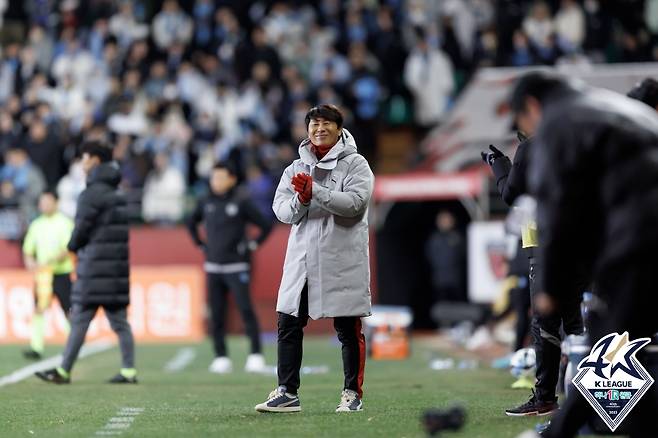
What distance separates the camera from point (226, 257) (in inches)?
611

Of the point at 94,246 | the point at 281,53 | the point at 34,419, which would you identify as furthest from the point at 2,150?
the point at 34,419

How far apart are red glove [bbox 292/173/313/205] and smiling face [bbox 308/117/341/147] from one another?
1.64 ft

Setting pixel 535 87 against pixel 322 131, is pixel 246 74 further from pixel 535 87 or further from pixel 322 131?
pixel 535 87

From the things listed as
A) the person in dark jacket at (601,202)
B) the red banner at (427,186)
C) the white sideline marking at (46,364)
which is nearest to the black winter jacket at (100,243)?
the white sideline marking at (46,364)

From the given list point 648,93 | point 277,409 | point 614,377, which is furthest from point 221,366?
point 614,377

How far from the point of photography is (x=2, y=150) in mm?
24797

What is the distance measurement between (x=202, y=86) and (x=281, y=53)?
1636 mm

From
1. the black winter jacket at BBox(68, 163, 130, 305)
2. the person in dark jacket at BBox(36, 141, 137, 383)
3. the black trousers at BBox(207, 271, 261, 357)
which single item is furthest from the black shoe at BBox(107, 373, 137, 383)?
the black trousers at BBox(207, 271, 261, 357)

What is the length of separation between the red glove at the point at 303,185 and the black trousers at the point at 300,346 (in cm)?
72

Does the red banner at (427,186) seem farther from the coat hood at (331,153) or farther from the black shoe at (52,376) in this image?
the coat hood at (331,153)

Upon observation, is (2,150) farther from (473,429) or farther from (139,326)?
(473,429)

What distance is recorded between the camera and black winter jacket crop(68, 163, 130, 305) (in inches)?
527

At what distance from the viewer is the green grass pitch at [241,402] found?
356 inches

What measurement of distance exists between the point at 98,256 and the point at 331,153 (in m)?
4.20
